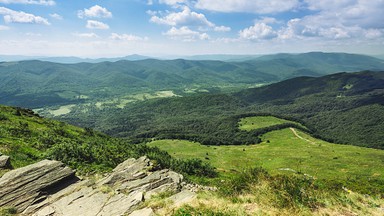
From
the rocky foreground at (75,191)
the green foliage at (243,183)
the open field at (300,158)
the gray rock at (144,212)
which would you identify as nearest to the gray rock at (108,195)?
the rocky foreground at (75,191)

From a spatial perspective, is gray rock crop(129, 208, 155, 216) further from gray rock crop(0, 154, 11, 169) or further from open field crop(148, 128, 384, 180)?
open field crop(148, 128, 384, 180)

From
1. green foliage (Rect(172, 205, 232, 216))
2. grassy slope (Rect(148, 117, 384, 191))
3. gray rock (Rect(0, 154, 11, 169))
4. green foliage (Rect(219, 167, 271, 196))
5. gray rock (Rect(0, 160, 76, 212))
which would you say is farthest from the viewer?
grassy slope (Rect(148, 117, 384, 191))

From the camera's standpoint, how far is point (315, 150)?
449ft

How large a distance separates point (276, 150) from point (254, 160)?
81.3 feet

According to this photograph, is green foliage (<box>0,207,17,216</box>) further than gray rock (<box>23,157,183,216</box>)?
No

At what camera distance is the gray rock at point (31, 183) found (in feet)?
61.4

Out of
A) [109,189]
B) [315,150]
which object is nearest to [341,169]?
[315,150]

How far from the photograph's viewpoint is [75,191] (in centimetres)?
2080

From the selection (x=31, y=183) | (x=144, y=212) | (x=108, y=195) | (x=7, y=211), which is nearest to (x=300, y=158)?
(x=108, y=195)

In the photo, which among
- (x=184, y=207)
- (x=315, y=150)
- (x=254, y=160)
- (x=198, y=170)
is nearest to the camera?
(x=184, y=207)

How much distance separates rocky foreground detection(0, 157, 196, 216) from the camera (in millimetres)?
17688

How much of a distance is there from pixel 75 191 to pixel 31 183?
356cm

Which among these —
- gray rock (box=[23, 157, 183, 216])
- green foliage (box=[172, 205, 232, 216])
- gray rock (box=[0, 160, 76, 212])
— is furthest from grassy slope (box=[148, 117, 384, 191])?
green foliage (box=[172, 205, 232, 216])

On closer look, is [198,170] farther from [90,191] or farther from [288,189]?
[288,189]
